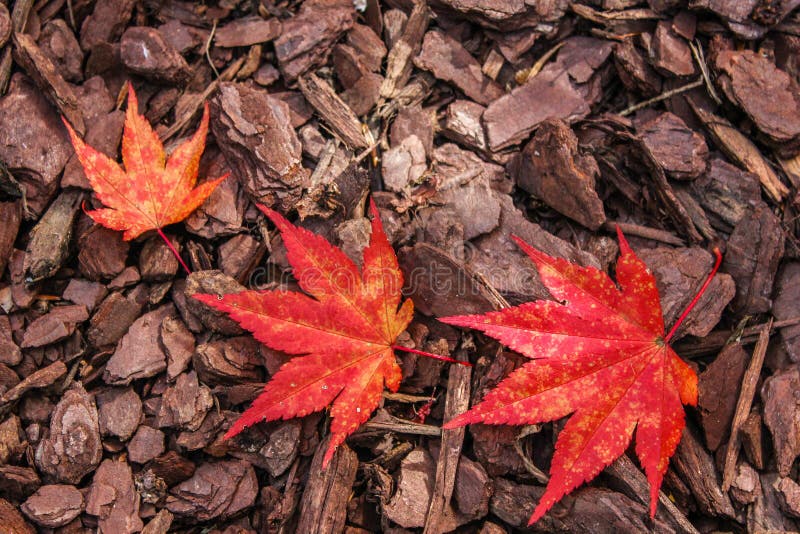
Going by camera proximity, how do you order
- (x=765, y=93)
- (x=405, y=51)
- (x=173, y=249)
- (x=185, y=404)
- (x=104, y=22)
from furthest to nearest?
(x=405, y=51)
(x=104, y=22)
(x=765, y=93)
(x=173, y=249)
(x=185, y=404)

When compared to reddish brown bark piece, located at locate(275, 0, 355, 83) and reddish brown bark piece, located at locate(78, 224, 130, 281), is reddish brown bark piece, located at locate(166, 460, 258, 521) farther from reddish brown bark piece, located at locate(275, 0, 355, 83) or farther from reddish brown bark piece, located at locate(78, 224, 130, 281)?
reddish brown bark piece, located at locate(275, 0, 355, 83)

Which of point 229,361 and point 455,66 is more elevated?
point 455,66

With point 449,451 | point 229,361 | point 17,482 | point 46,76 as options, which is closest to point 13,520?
point 17,482

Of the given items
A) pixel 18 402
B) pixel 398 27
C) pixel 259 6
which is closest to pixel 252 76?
pixel 259 6

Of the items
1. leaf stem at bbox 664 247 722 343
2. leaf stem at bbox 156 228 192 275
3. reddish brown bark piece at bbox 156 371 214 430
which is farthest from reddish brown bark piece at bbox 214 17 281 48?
leaf stem at bbox 664 247 722 343

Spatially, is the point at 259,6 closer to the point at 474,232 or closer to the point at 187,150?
the point at 187,150

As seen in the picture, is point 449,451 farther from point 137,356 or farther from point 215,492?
point 137,356

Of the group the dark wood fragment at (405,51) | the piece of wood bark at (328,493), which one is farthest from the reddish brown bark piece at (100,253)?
the dark wood fragment at (405,51)

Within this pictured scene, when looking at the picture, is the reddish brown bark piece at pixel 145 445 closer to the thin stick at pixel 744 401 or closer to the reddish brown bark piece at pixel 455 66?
the reddish brown bark piece at pixel 455 66
